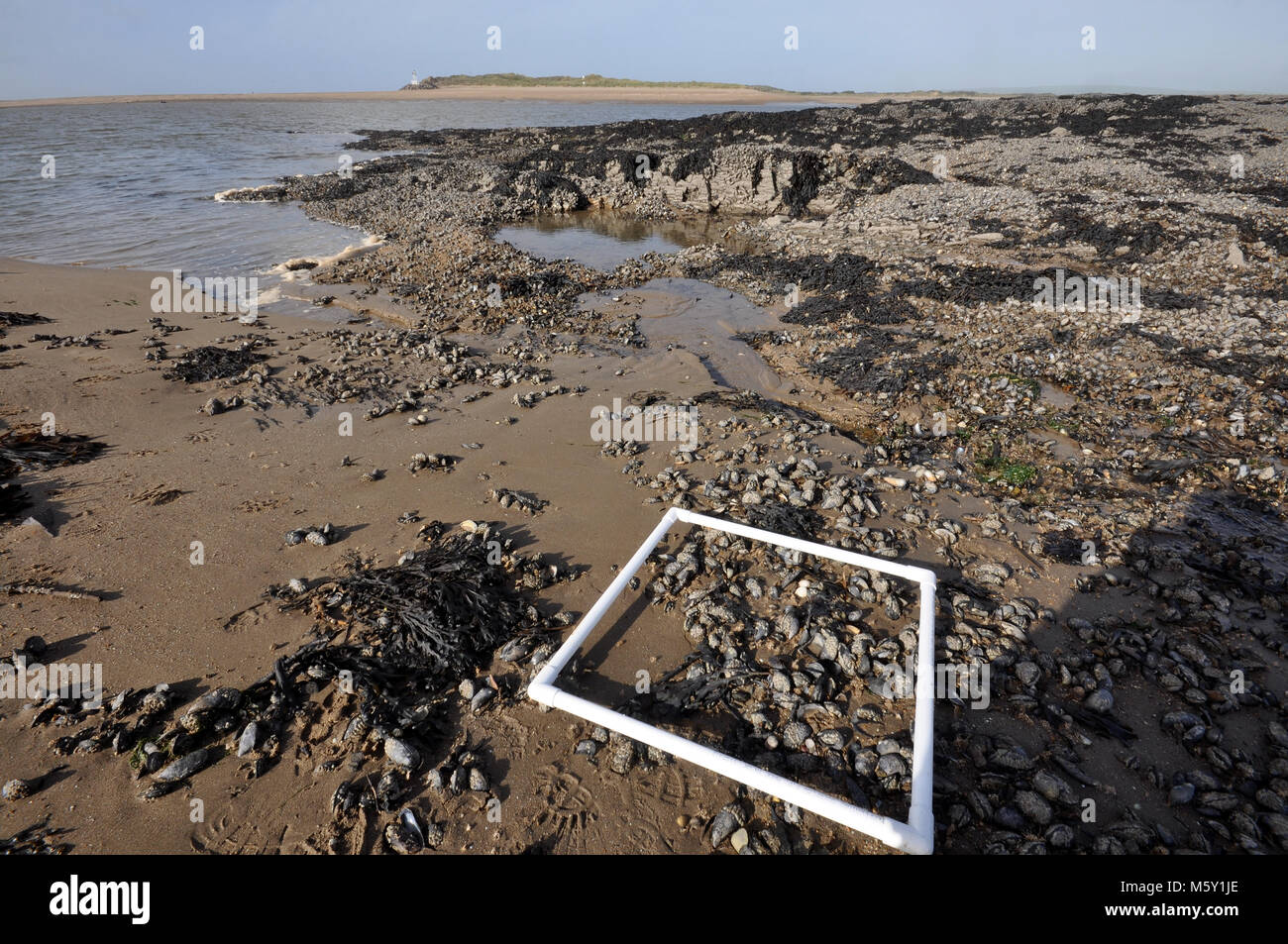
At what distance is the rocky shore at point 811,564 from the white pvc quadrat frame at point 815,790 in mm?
359

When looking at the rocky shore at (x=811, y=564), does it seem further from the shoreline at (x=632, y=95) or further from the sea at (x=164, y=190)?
the shoreline at (x=632, y=95)

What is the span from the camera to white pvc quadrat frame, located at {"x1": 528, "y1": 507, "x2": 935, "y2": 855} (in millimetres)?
2893

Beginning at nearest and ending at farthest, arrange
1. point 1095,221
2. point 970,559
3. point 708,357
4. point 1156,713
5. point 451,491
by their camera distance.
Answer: point 1156,713 → point 970,559 → point 451,491 → point 708,357 → point 1095,221

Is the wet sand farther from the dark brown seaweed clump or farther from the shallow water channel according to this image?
the shallow water channel

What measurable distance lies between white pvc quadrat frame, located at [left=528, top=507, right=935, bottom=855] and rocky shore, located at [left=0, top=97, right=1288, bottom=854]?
0.36 meters

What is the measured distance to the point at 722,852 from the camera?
3154mm

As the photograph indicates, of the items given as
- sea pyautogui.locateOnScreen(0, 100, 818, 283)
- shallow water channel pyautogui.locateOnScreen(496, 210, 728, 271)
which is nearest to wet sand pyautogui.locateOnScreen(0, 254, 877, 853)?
shallow water channel pyautogui.locateOnScreen(496, 210, 728, 271)

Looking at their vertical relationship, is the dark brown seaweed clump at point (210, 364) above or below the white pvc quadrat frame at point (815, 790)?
above

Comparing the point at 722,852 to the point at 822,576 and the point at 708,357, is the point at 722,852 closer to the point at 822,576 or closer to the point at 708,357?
the point at 822,576

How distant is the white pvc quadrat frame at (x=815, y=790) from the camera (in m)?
2.89

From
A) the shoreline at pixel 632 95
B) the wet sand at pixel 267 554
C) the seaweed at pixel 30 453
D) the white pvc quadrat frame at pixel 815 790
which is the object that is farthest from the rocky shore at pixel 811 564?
the shoreline at pixel 632 95

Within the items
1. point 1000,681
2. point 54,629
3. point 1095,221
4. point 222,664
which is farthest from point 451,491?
point 1095,221

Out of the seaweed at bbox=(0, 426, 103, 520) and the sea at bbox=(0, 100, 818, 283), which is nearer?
the seaweed at bbox=(0, 426, 103, 520)
